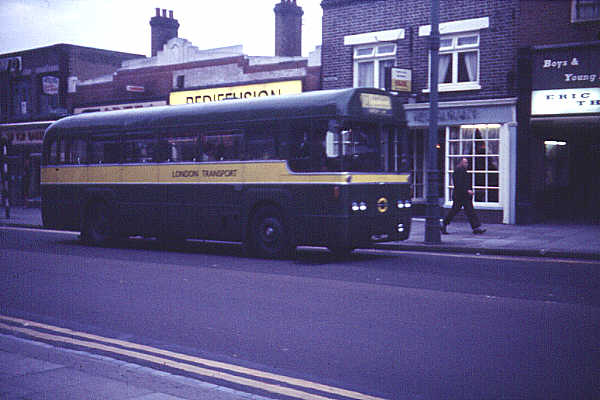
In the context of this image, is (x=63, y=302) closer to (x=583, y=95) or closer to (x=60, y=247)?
(x=60, y=247)

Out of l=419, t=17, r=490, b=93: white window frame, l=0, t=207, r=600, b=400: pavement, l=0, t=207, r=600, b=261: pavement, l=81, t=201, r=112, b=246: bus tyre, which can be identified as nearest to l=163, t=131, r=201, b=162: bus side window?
l=81, t=201, r=112, b=246: bus tyre

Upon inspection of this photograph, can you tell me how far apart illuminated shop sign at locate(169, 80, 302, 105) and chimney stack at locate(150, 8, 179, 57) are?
18.7 ft

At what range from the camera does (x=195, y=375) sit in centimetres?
579

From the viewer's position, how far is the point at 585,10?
19.6m

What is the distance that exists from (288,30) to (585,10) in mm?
13762

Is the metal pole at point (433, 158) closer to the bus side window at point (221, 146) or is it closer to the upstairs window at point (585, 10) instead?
the bus side window at point (221, 146)

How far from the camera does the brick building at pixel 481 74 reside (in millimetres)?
20297

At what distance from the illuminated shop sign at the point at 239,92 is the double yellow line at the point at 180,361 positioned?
18.9 meters

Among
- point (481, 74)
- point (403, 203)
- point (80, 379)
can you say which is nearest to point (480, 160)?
point (481, 74)

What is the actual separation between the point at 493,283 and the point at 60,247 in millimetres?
10798

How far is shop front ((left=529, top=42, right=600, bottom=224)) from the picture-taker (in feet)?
63.7

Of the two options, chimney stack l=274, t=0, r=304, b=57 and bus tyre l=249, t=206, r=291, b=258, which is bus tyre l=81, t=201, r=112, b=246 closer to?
bus tyre l=249, t=206, r=291, b=258

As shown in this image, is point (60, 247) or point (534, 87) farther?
point (534, 87)

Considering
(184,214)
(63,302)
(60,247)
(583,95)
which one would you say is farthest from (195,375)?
(583,95)
